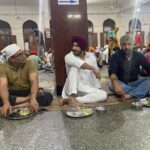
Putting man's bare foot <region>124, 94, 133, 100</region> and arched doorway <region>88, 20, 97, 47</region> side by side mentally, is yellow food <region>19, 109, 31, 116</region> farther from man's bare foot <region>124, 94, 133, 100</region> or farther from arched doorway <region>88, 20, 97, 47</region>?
arched doorway <region>88, 20, 97, 47</region>

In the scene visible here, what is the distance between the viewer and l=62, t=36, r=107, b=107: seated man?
2.87m

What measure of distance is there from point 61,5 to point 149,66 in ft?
4.93

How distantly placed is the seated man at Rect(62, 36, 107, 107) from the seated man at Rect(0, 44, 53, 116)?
302mm

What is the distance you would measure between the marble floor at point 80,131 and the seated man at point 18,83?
0.24m

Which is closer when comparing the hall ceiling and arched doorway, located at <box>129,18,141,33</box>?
the hall ceiling

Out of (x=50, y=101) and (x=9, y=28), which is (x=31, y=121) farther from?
(x=9, y=28)

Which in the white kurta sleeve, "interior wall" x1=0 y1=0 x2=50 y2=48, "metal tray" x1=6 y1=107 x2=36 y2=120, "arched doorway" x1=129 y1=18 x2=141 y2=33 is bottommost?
"metal tray" x1=6 y1=107 x2=36 y2=120

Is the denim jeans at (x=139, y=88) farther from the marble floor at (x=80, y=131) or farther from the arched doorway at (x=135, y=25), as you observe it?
the arched doorway at (x=135, y=25)

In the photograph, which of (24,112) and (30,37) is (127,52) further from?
(30,37)

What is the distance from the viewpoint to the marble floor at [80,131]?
5.82 feet

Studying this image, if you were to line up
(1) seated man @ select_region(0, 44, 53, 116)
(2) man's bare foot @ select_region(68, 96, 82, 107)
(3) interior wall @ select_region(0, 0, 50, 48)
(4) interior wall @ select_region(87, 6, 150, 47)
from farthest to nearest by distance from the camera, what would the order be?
(4) interior wall @ select_region(87, 6, 150, 47) → (3) interior wall @ select_region(0, 0, 50, 48) → (2) man's bare foot @ select_region(68, 96, 82, 107) → (1) seated man @ select_region(0, 44, 53, 116)

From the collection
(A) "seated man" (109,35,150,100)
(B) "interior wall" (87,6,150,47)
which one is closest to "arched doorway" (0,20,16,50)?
(B) "interior wall" (87,6,150,47)

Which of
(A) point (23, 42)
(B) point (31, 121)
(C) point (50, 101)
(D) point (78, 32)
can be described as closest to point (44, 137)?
(B) point (31, 121)

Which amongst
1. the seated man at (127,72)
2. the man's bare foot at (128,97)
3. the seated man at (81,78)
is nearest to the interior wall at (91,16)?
the seated man at (127,72)
